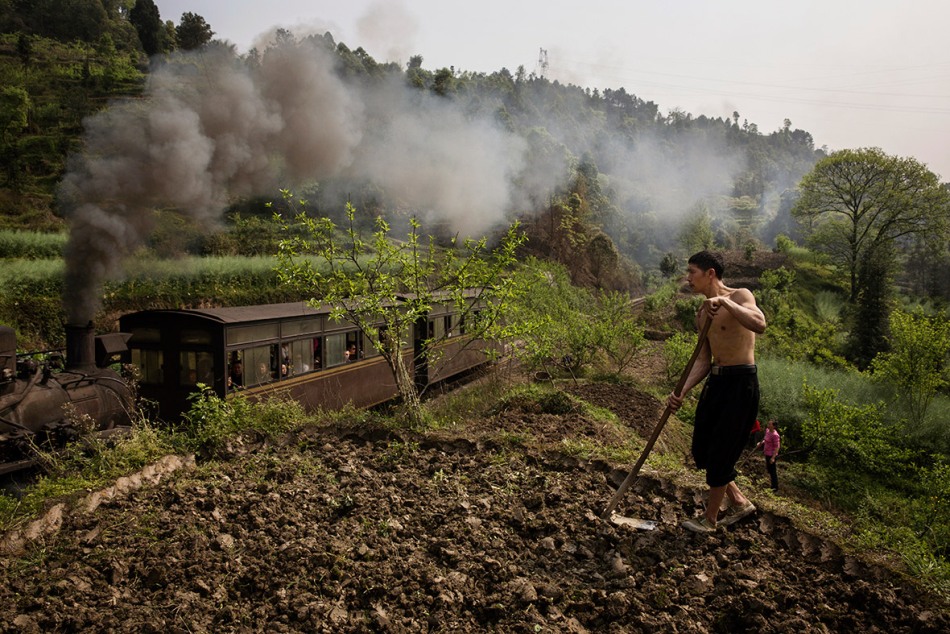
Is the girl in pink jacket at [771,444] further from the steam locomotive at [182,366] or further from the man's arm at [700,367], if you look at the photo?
the man's arm at [700,367]

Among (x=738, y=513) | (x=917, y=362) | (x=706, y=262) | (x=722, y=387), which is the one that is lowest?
(x=917, y=362)

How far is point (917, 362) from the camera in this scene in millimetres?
12695

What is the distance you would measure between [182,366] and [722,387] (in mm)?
7781

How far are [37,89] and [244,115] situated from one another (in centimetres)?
2963

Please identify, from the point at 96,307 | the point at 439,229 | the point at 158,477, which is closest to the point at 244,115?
the point at 96,307

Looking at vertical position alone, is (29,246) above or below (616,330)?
above

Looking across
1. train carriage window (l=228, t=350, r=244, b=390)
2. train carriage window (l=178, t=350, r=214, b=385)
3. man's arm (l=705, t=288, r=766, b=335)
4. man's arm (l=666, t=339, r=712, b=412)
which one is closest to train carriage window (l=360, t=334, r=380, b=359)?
train carriage window (l=228, t=350, r=244, b=390)

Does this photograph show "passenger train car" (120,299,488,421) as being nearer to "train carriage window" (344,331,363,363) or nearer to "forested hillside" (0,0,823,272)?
"train carriage window" (344,331,363,363)

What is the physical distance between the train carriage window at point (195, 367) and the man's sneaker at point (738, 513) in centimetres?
709

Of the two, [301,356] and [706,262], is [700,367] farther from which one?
[301,356]

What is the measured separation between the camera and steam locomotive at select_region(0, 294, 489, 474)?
6.73 m

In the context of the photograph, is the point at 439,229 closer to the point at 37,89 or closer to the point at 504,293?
the point at 37,89

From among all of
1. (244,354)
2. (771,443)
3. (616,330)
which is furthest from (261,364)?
(616,330)

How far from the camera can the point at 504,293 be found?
705 centimetres
